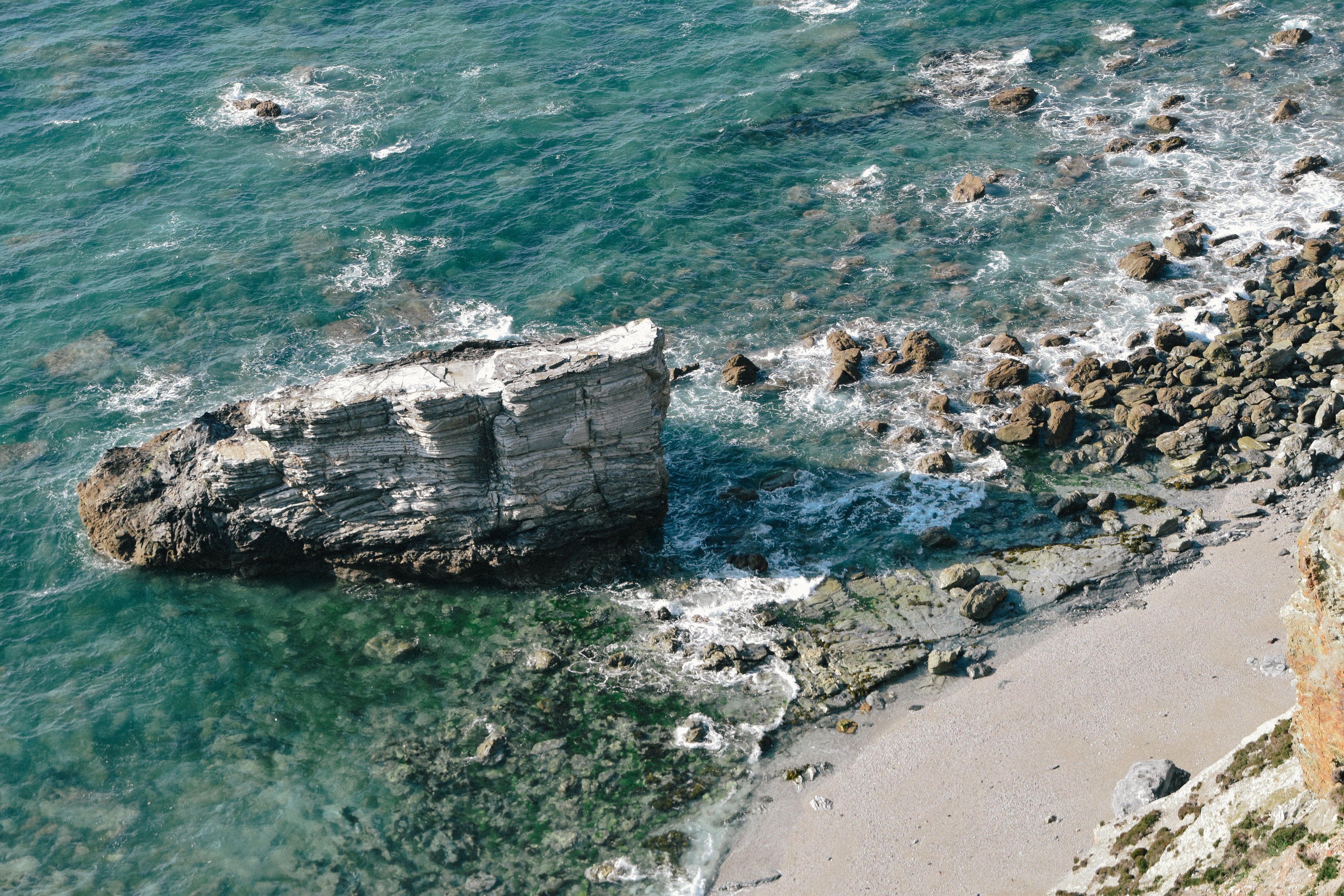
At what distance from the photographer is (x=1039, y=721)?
139 feet

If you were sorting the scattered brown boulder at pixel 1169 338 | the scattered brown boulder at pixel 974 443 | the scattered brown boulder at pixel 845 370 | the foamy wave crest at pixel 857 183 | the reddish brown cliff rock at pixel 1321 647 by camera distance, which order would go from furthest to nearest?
1. the foamy wave crest at pixel 857 183
2. the scattered brown boulder at pixel 845 370
3. the scattered brown boulder at pixel 1169 338
4. the scattered brown boulder at pixel 974 443
5. the reddish brown cliff rock at pixel 1321 647

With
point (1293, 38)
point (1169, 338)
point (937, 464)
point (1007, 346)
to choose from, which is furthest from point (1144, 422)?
point (1293, 38)

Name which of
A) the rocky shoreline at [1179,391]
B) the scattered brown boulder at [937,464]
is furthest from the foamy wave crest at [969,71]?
the scattered brown boulder at [937,464]

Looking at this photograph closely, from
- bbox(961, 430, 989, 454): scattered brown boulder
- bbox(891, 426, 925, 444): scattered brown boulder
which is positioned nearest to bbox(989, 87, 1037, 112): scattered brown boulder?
bbox(891, 426, 925, 444): scattered brown boulder

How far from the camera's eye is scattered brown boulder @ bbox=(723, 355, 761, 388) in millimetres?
60281

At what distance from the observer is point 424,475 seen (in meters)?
47.8

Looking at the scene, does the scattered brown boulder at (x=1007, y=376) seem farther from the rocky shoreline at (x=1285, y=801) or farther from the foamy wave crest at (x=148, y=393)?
the foamy wave crest at (x=148, y=393)

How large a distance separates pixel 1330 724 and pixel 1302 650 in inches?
79.3

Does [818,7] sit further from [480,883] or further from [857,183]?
[480,883]

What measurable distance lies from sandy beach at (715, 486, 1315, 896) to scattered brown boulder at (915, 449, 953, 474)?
10750mm

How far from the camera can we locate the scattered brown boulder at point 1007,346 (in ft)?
198

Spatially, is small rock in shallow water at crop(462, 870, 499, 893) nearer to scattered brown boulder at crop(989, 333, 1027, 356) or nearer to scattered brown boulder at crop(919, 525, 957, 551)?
scattered brown boulder at crop(919, 525, 957, 551)

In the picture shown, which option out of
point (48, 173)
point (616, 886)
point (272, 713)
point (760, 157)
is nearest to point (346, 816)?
point (272, 713)

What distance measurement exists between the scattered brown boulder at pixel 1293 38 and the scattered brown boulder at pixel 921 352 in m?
44.7
